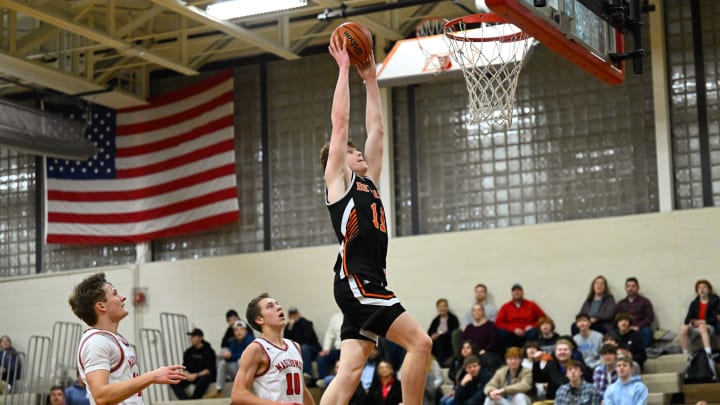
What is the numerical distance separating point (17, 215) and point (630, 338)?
39.3ft

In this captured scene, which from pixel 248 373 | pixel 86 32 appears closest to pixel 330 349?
pixel 86 32

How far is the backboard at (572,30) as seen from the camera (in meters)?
7.84

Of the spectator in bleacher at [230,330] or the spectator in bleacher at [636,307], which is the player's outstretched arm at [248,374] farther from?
the spectator in bleacher at [230,330]

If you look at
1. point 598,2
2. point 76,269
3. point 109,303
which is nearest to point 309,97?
point 76,269

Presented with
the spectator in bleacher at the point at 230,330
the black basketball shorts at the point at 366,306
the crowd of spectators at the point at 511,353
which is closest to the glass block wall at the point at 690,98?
the crowd of spectators at the point at 511,353

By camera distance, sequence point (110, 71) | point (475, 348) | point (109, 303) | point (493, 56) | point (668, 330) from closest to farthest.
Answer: point (109, 303), point (493, 56), point (475, 348), point (668, 330), point (110, 71)

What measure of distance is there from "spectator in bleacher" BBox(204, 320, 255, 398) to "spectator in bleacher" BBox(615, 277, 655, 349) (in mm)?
5609

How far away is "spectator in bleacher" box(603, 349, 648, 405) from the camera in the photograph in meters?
12.4

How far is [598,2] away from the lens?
9195mm

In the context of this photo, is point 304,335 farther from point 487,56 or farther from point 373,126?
point 373,126

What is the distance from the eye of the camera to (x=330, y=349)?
16.8 metres

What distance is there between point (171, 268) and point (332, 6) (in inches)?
232

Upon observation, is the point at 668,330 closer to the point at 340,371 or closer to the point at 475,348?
the point at 475,348

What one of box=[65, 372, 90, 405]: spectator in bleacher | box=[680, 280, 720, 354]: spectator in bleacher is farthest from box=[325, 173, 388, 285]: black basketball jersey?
box=[65, 372, 90, 405]: spectator in bleacher
